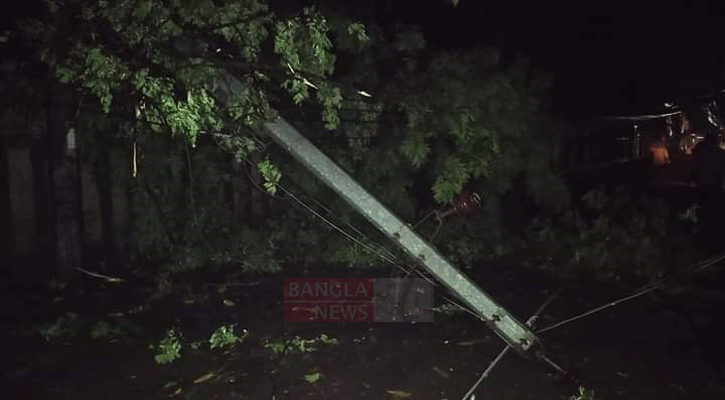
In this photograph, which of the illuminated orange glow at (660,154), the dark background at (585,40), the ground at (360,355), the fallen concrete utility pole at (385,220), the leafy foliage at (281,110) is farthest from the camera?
the illuminated orange glow at (660,154)

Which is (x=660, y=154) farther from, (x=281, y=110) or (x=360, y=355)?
(x=360, y=355)

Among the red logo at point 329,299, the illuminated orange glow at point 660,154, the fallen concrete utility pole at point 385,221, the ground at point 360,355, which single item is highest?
the illuminated orange glow at point 660,154

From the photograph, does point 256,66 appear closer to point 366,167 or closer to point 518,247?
point 366,167

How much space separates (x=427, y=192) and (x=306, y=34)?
13.7 ft

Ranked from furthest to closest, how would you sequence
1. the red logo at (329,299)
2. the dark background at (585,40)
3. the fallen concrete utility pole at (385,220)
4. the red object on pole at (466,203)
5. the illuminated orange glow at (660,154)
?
the illuminated orange glow at (660,154), the dark background at (585,40), the red logo at (329,299), the red object on pole at (466,203), the fallen concrete utility pole at (385,220)

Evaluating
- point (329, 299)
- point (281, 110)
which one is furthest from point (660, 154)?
point (329, 299)

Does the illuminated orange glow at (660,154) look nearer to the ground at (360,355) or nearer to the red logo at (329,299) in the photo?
the ground at (360,355)

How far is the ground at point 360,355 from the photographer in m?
4.43

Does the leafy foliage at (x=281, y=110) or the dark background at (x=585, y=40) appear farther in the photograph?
the dark background at (x=585, y=40)

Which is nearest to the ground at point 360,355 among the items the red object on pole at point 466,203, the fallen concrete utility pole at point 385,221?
the fallen concrete utility pole at point 385,221

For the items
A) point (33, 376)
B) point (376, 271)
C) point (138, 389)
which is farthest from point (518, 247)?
point (33, 376)

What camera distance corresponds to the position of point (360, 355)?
502 centimetres

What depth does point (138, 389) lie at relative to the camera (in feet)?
14.4

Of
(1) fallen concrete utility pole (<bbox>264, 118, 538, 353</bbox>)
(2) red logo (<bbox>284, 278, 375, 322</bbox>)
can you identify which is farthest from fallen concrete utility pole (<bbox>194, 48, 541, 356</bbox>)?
(2) red logo (<bbox>284, 278, 375, 322</bbox>)
